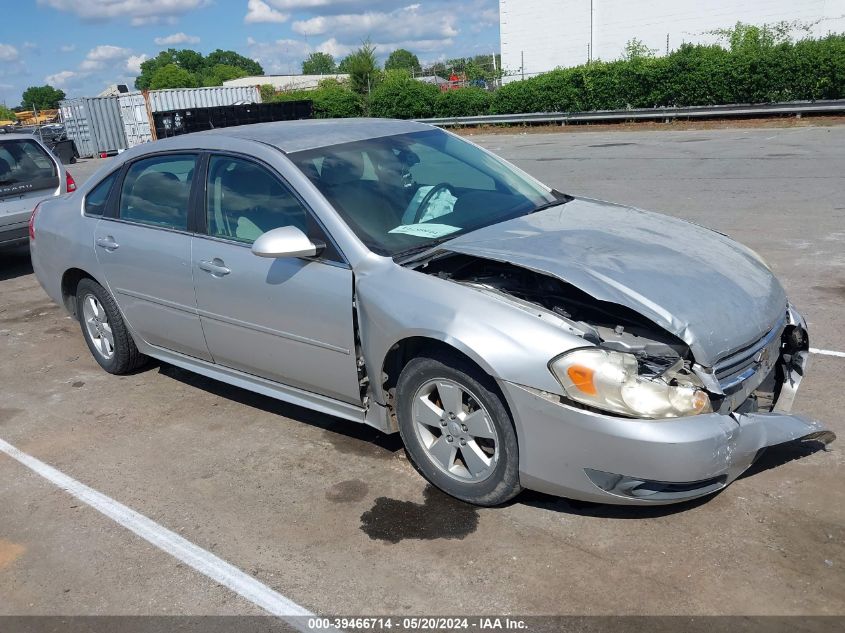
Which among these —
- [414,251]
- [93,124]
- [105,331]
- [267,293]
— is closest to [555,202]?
[414,251]

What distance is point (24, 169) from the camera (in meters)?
9.42

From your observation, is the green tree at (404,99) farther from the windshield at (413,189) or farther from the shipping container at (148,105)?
the windshield at (413,189)

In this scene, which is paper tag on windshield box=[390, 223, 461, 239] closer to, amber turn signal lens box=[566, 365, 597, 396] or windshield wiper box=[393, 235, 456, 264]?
windshield wiper box=[393, 235, 456, 264]

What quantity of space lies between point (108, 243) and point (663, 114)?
22657mm

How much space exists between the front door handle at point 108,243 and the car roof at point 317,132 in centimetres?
98

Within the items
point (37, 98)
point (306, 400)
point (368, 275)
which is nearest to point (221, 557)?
point (306, 400)

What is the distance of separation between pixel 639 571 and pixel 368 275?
5.92 feet

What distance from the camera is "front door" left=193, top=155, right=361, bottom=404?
3.94 metres

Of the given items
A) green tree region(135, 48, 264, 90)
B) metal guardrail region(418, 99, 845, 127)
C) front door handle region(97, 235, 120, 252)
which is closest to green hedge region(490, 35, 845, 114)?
metal guardrail region(418, 99, 845, 127)

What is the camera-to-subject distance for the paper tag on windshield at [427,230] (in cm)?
409

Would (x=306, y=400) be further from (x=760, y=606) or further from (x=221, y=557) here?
(x=760, y=606)

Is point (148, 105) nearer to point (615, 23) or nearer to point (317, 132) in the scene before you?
point (615, 23)

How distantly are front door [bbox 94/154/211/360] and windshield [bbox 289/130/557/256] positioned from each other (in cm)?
98

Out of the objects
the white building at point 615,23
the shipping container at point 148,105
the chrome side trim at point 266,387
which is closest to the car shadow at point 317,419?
the chrome side trim at point 266,387
